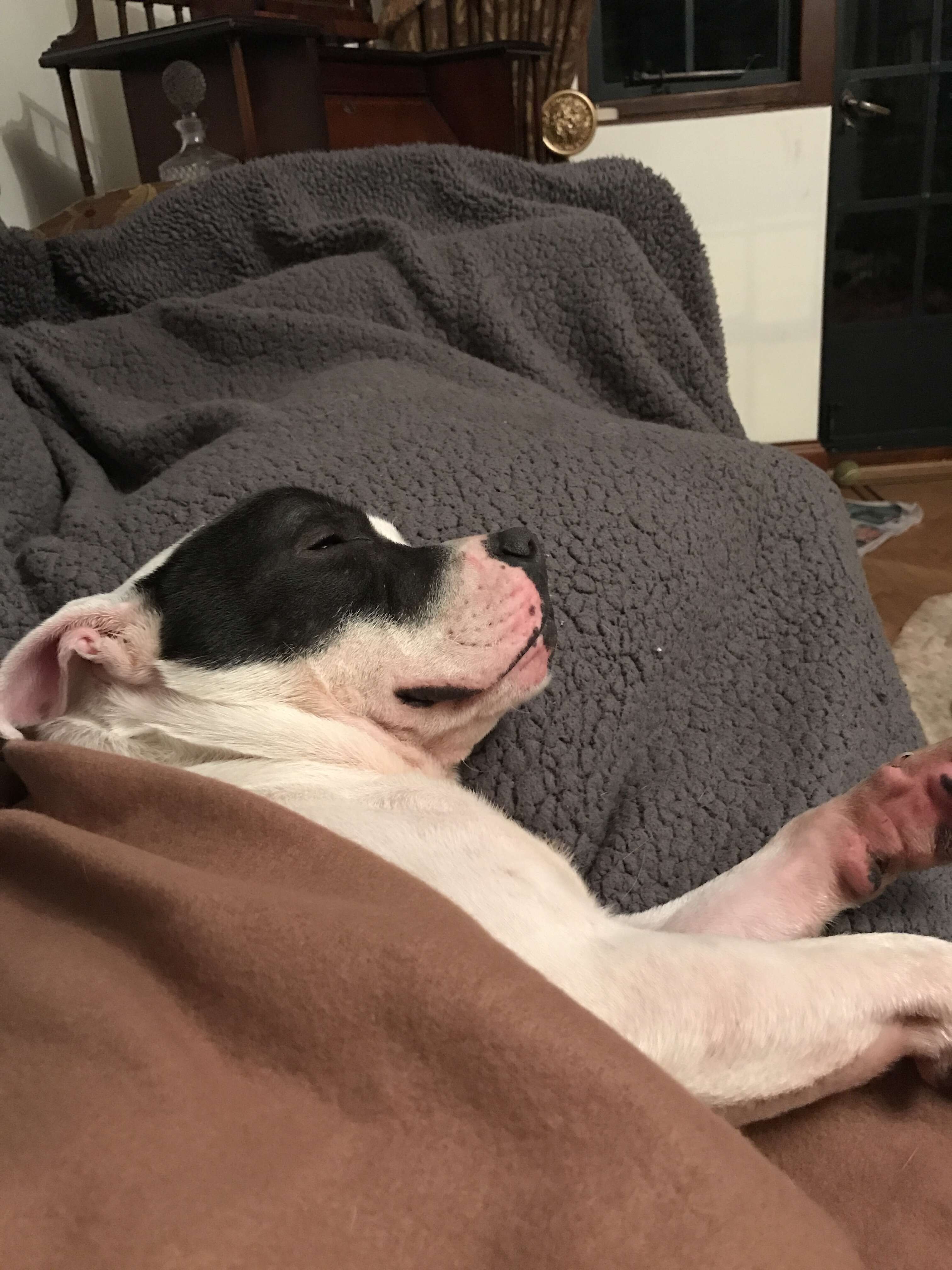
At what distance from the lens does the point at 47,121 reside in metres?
2.31

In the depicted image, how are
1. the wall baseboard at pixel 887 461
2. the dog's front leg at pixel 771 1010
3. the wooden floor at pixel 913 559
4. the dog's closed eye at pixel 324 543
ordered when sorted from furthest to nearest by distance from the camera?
the wall baseboard at pixel 887 461
the wooden floor at pixel 913 559
the dog's closed eye at pixel 324 543
the dog's front leg at pixel 771 1010

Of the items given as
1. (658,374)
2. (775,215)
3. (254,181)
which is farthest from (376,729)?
(775,215)

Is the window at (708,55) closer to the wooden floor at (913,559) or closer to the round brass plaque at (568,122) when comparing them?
the round brass plaque at (568,122)

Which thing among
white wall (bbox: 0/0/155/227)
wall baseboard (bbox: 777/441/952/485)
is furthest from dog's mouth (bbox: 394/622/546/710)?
wall baseboard (bbox: 777/441/952/485)

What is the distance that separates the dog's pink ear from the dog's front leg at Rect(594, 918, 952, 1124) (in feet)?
1.63

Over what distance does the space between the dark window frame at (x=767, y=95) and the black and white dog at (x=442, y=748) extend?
271 cm

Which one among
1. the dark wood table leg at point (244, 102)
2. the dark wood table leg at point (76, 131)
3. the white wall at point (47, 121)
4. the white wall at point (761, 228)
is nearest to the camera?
the dark wood table leg at point (244, 102)

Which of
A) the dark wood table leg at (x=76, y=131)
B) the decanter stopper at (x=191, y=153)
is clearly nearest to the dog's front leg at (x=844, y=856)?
the decanter stopper at (x=191, y=153)

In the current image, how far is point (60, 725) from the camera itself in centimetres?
89

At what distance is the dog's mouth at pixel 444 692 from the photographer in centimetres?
86

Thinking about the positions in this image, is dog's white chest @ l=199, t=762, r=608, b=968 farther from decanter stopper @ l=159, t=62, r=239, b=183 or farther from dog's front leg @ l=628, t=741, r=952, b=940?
decanter stopper @ l=159, t=62, r=239, b=183

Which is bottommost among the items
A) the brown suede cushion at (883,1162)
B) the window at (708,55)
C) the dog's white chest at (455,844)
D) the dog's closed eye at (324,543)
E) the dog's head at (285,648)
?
the brown suede cushion at (883,1162)

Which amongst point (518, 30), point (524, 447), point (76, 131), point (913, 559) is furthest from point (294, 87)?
point (913, 559)

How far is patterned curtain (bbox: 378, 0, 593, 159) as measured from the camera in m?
2.84
